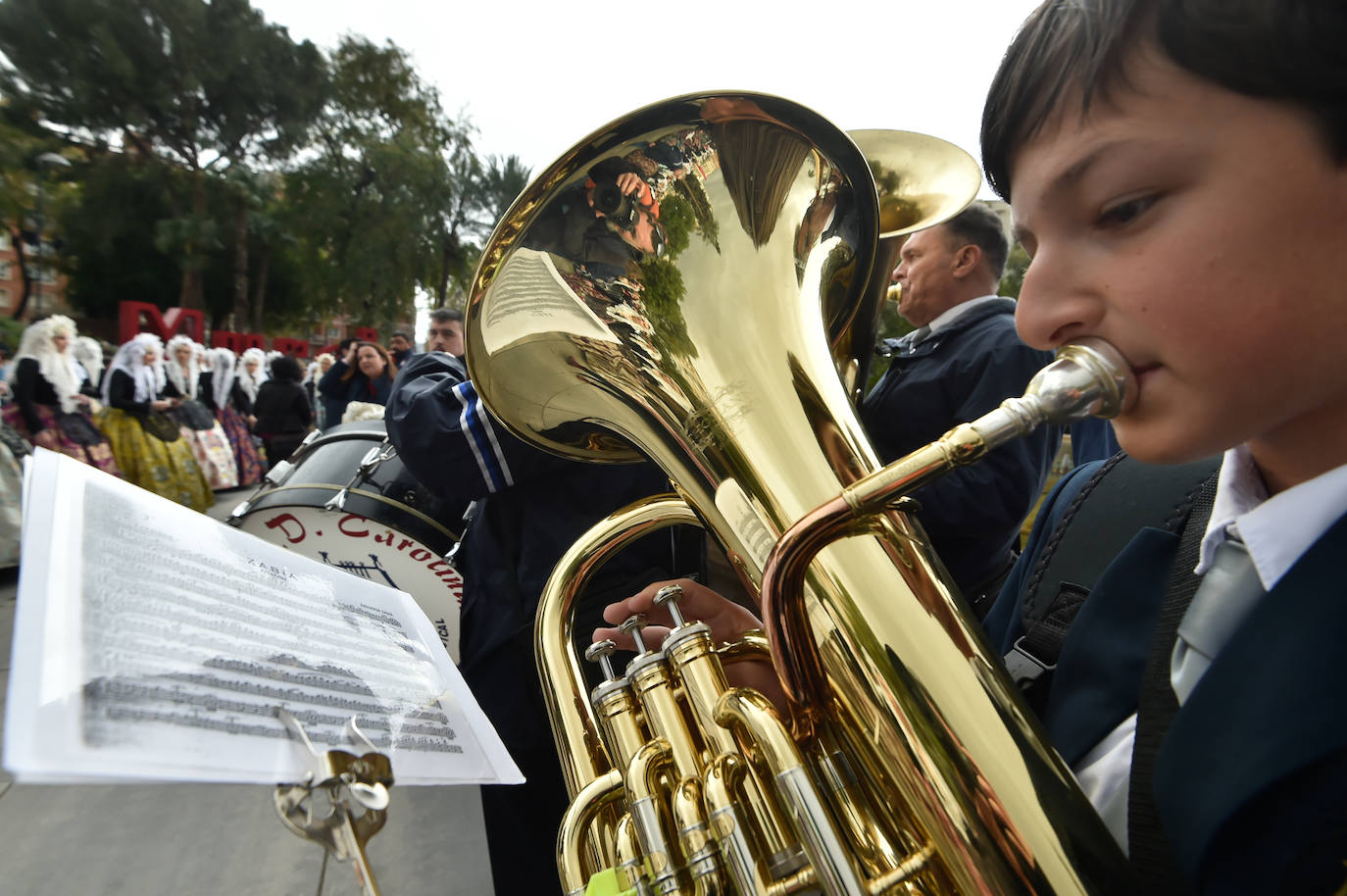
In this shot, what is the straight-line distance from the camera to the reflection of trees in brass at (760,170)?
1.09m

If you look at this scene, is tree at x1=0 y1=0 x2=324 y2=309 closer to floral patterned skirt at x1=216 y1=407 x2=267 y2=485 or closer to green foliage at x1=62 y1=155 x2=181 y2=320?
green foliage at x1=62 y1=155 x2=181 y2=320

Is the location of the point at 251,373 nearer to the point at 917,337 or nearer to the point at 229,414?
the point at 229,414

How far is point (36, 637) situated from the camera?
0.48m

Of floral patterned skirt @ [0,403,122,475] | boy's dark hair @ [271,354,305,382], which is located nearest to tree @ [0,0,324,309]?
boy's dark hair @ [271,354,305,382]

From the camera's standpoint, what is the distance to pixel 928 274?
223 centimetres

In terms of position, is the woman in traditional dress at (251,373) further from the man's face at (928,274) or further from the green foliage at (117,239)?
the green foliage at (117,239)

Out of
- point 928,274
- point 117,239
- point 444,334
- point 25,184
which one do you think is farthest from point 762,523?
point 25,184

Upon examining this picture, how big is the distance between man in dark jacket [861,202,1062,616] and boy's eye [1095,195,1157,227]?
1.17 m

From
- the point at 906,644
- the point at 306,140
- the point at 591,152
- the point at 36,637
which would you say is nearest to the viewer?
the point at 36,637

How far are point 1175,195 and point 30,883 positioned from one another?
A: 306cm

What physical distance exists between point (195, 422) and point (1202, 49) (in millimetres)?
8416

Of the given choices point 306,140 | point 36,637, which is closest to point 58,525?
point 36,637

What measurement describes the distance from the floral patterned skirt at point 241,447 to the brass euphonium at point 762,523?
850 centimetres

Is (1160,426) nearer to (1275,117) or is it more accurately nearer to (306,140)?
(1275,117)
